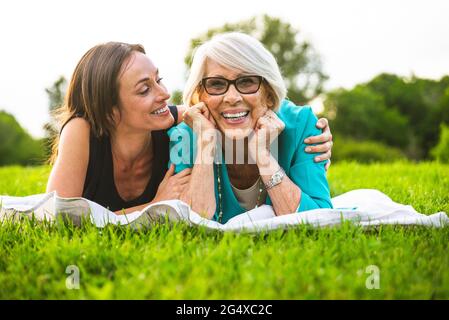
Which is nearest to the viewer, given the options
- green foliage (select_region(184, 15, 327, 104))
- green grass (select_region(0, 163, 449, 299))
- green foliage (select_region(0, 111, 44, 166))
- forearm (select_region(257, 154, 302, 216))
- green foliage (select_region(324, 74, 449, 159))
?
green grass (select_region(0, 163, 449, 299))

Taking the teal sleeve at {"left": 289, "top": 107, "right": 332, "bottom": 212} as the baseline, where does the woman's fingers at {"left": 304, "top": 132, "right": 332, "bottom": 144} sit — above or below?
above

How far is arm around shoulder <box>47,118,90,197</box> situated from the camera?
393 cm

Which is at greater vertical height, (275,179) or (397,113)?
(397,113)

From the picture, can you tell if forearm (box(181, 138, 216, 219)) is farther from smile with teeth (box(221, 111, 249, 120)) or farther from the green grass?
the green grass

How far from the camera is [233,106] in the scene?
3.93m

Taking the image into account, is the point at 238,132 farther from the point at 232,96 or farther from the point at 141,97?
the point at 141,97

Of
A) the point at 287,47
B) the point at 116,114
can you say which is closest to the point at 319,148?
the point at 116,114

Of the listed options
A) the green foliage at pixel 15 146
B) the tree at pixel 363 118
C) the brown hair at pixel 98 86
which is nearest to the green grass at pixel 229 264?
the brown hair at pixel 98 86

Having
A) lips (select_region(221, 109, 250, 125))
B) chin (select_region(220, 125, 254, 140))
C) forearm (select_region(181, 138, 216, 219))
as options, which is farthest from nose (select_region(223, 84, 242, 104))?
forearm (select_region(181, 138, 216, 219))

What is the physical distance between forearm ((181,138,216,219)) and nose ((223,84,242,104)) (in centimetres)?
36

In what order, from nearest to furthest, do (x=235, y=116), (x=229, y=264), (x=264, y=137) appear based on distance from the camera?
1. (x=229, y=264)
2. (x=264, y=137)
3. (x=235, y=116)

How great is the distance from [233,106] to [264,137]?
36 cm

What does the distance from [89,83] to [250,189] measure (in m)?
1.70

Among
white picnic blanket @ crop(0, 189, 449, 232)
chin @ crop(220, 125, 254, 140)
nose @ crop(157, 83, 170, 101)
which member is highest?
nose @ crop(157, 83, 170, 101)
